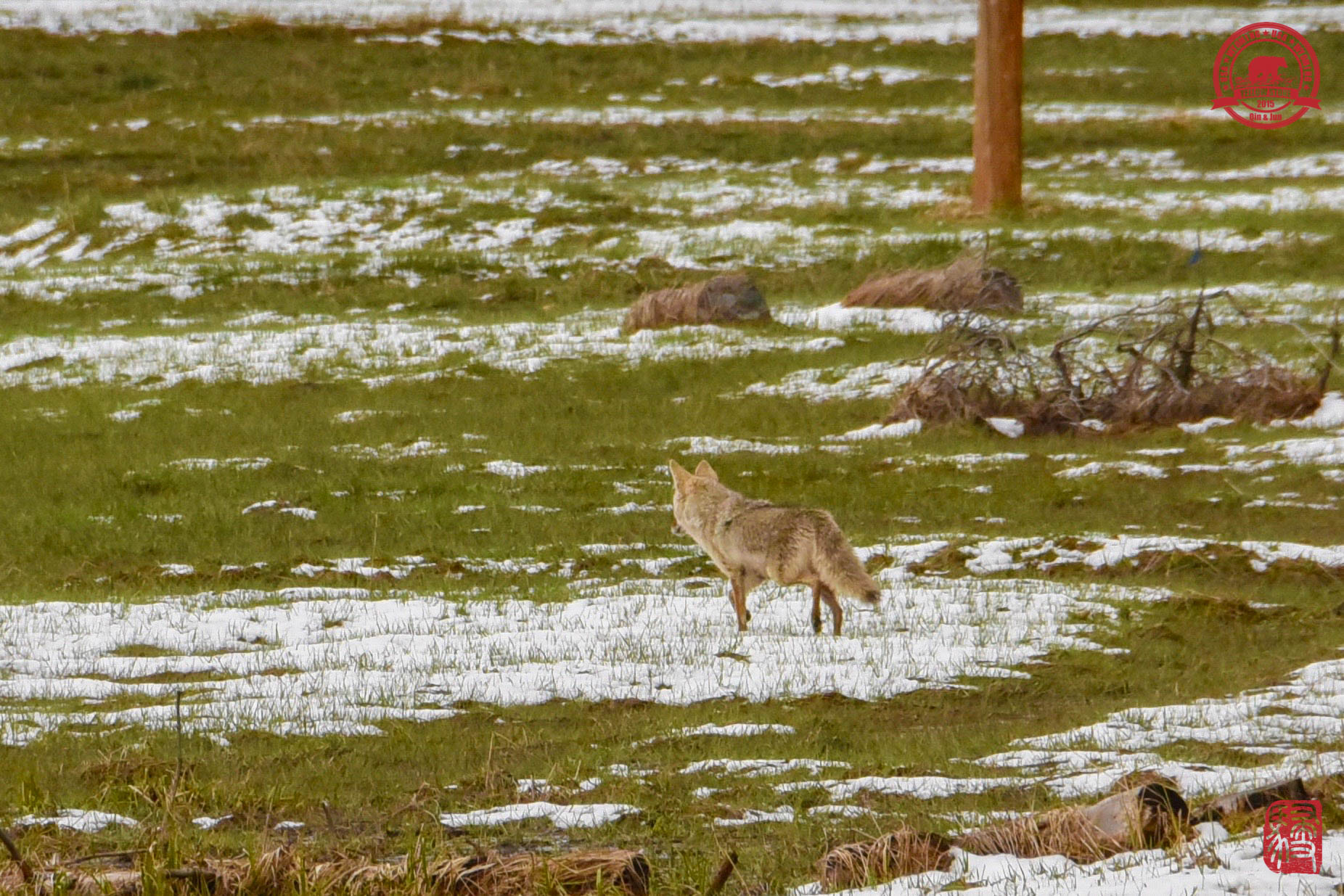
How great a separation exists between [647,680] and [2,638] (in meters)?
4.46

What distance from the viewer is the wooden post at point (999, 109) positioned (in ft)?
102

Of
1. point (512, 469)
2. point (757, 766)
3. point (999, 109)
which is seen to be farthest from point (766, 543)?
point (999, 109)

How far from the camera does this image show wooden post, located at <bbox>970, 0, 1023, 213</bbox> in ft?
102

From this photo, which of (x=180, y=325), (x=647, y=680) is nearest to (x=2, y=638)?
(x=647, y=680)

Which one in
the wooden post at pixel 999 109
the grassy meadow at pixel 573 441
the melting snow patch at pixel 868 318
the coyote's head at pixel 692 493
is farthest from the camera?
the wooden post at pixel 999 109

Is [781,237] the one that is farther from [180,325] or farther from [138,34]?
[138,34]

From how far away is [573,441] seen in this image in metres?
18.7

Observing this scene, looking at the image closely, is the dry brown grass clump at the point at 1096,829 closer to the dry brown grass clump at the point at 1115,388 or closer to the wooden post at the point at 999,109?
the dry brown grass clump at the point at 1115,388

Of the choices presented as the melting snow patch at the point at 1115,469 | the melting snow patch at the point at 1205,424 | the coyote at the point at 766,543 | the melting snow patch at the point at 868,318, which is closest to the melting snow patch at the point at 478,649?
the coyote at the point at 766,543

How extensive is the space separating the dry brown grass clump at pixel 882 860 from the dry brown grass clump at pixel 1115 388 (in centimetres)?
1225

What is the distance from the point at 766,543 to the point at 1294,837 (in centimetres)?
503

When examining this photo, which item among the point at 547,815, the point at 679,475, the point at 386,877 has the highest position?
the point at 386,877

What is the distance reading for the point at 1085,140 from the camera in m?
39.6

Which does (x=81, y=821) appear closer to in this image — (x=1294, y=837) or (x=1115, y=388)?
(x=1294, y=837)
